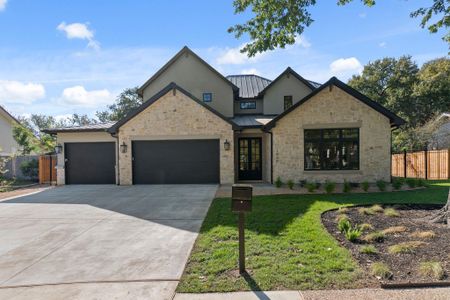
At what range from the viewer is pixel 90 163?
18.0m

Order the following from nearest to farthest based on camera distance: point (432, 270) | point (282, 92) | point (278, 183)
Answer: point (432, 270) < point (278, 183) < point (282, 92)

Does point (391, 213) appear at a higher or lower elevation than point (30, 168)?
lower

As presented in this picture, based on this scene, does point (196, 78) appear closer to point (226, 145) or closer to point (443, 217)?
point (226, 145)

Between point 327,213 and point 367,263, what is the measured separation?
3.82m

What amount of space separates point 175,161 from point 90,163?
5047 mm

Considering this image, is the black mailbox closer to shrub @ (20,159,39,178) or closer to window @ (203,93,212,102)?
window @ (203,93,212,102)

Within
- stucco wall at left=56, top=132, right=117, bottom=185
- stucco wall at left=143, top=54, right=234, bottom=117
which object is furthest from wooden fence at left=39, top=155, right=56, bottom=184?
stucco wall at left=143, top=54, right=234, bottom=117

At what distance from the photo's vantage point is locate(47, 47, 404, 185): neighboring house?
15383mm

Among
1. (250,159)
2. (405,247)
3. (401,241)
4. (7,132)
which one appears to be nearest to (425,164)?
(250,159)

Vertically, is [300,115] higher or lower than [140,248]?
higher

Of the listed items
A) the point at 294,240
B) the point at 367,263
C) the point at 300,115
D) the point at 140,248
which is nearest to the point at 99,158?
the point at 300,115

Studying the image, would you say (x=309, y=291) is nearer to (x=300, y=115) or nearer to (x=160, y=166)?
(x=300, y=115)

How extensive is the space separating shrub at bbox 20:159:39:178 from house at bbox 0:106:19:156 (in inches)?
416

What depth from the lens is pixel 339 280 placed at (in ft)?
14.8
